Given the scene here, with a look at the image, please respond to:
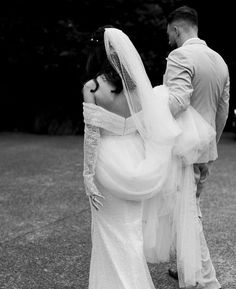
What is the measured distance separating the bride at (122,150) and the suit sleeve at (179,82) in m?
0.06

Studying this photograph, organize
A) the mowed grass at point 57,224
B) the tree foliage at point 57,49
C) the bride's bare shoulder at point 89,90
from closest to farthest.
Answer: the bride's bare shoulder at point 89,90, the mowed grass at point 57,224, the tree foliage at point 57,49

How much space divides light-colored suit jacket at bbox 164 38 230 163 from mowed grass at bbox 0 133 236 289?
143cm

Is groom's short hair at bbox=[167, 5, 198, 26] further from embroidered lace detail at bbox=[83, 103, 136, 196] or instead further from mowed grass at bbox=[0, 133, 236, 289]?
mowed grass at bbox=[0, 133, 236, 289]

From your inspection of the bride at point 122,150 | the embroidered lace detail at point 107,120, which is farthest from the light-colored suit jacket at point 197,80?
the embroidered lace detail at point 107,120

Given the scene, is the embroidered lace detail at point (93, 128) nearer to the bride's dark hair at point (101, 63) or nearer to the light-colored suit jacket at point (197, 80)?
the bride's dark hair at point (101, 63)

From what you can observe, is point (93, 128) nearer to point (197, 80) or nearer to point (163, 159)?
point (163, 159)

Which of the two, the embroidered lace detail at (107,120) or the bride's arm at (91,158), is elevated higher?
the embroidered lace detail at (107,120)

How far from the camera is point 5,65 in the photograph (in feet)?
54.3

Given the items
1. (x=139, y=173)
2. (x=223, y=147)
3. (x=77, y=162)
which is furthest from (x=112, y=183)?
(x=223, y=147)

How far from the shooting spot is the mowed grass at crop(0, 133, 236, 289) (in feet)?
13.5

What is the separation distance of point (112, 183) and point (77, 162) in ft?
22.8

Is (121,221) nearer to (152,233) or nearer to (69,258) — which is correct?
(152,233)

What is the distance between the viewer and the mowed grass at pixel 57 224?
411 centimetres

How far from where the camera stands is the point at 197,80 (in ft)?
11.3
